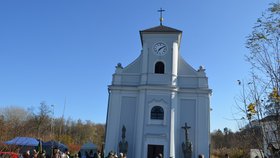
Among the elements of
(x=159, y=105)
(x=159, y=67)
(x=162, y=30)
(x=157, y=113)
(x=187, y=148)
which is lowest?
(x=187, y=148)

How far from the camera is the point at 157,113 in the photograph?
79.6 ft

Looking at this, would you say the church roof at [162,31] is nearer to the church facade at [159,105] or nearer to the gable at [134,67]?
the church facade at [159,105]

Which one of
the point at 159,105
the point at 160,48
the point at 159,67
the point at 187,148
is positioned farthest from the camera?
the point at 160,48

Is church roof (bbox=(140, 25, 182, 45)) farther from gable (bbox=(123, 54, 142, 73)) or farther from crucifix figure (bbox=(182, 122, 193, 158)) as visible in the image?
crucifix figure (bbox=(182, 122, 193, 158))

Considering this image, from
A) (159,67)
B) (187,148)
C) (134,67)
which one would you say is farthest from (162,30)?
(187,148)

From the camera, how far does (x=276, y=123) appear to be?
206 inches

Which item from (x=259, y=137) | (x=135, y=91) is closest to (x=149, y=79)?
(x=135, y=91)

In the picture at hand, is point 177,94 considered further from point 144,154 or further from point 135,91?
point 144,154

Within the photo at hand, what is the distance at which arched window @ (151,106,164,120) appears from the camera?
24.2 meters

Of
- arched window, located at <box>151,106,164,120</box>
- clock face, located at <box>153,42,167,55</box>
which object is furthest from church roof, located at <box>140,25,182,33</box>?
arched window, located at <box>151,106,164,120</box>

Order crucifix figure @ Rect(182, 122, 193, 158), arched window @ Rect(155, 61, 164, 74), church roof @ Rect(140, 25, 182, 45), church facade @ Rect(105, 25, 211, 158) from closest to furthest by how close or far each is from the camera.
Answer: crucifix figure @ Rect(182, 122, 193, 158)
church facade @ Rect(105, 25, 211, 158)
arched window @ Rect(155, 61, 164, 74)
church roof @ Rect(140, 25, 182, 45)

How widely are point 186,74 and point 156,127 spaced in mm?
5233

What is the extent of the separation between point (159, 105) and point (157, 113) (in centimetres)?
66

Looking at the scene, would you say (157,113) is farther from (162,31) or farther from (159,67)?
(162,31)
